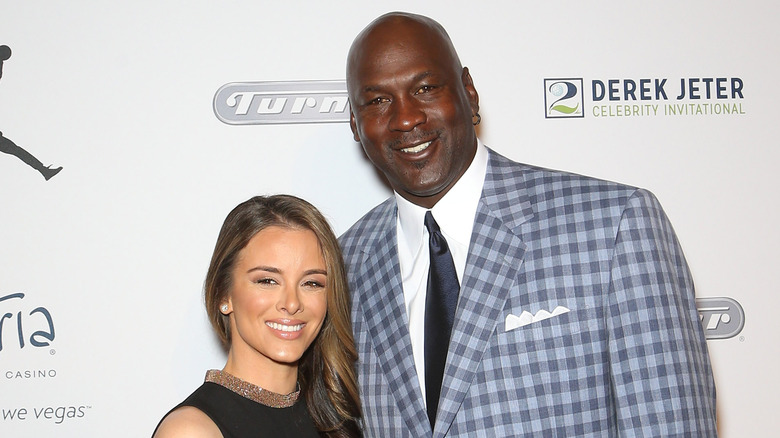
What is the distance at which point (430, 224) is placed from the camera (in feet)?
6.17

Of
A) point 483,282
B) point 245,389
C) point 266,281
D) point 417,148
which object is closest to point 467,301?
point 483,282

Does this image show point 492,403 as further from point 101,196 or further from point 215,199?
point 101,196

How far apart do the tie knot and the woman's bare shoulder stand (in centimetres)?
67

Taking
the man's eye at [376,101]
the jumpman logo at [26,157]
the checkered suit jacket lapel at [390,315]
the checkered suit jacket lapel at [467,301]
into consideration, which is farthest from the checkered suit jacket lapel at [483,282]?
the jumpman logo at [26,157]

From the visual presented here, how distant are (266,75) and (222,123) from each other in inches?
7.9

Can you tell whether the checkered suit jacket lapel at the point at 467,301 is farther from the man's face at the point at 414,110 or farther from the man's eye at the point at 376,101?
the man's eye at the point at 376,101

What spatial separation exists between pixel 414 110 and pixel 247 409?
0.81 m

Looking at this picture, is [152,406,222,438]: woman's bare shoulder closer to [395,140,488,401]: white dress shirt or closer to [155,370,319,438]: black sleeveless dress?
[155,370,319,438]: black sleeveless dress

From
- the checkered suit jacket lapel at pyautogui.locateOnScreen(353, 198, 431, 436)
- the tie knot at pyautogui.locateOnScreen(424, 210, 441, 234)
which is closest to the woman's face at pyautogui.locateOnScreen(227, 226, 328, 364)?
the checkered suit jacket lapel at pyautogui.locateOnScreen(353, 198, 431, 436)

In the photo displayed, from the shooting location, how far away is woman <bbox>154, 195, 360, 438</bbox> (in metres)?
1.85

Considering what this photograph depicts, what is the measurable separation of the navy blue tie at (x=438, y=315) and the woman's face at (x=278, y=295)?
11.4 inches

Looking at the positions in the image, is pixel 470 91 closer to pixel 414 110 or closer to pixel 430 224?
pixel 414 110

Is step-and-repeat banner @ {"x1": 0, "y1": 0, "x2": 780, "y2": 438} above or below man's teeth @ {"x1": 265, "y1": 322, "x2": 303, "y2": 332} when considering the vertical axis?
above

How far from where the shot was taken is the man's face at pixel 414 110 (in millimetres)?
1821
